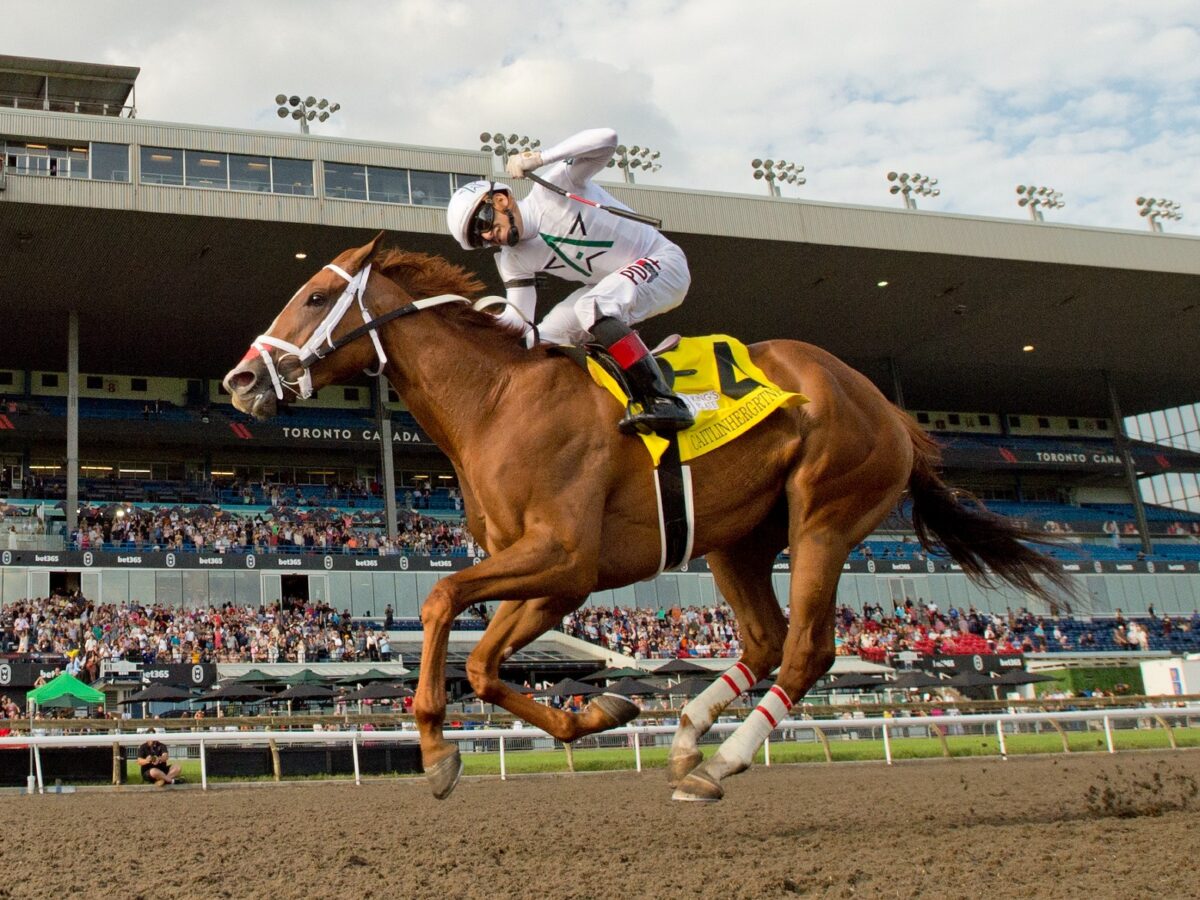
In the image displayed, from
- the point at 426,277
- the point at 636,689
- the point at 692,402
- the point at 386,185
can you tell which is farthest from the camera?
the point at 386,185

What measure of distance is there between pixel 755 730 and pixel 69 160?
30.6 meters

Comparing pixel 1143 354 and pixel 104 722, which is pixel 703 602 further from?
pixel 104 722

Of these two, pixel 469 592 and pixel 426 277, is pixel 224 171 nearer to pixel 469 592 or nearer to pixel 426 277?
pixel 426 277

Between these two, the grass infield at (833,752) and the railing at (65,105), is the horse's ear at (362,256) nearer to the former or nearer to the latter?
the grass infield at (833,752)

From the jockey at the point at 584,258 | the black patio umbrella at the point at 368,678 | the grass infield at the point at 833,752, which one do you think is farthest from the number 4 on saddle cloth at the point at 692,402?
the black patio umbrella at the point at 368,678

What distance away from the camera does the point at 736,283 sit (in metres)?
38.1

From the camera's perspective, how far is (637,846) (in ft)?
18.6

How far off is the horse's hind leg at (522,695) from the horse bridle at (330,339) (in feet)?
4.77

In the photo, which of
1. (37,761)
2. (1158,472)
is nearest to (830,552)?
(37,761)

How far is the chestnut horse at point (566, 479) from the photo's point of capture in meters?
5.57

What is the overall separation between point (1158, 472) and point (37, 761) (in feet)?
176

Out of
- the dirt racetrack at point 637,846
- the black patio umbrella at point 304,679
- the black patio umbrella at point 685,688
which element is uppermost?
the black patio umbrella at point 304,679

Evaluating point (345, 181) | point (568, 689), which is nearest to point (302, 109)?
point (345, 181)

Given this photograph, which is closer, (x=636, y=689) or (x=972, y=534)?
(x=972, y=534)
